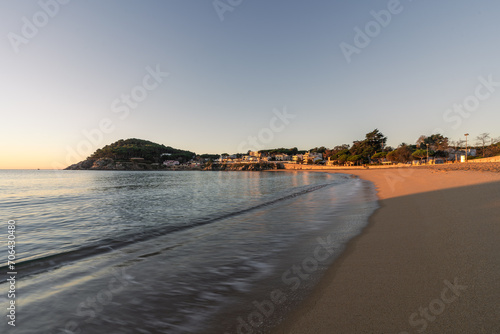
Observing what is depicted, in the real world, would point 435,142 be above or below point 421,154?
above

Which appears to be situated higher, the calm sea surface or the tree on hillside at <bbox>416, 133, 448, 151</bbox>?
the tree on hillside at <bbox>416, 133, 448, 151</bbox>

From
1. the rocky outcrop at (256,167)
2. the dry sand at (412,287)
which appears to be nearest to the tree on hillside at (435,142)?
the rocky outcrop at (256,167)

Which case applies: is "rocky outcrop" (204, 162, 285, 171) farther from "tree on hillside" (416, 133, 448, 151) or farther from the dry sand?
the dry sand

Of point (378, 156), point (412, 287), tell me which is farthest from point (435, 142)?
point (412, 287)

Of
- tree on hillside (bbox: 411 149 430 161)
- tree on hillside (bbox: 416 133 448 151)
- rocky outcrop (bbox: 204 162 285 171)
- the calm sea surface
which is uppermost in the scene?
tree on hillside (bbox: 416 133 448 151)

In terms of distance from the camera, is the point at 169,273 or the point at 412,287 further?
the point at 169,273

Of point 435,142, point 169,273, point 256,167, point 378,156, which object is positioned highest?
point 435,142

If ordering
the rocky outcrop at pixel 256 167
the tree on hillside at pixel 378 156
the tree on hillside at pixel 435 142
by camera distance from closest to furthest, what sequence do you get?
the tree on hillside at pixel 435 142, the tree on hillside at pixel 378 156, the rocky outcrop at pixel 256 167

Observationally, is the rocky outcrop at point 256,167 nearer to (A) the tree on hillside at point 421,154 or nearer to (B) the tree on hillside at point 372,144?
(B) the tree on hillside at point 372,144

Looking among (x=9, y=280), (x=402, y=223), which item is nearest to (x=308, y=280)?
(x=402, y=223)

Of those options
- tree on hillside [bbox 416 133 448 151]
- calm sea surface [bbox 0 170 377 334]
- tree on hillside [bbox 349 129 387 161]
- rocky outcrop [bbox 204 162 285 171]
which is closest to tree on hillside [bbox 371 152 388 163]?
tree on hillside [bbox 349 129 387 161]

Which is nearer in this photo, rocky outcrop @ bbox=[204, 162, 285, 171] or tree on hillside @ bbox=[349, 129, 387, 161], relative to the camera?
tree on hillside @ bbox=[349, 129, 387, 161]

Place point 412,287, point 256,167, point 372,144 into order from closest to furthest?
point 412,287
point 372,144
point 256,167

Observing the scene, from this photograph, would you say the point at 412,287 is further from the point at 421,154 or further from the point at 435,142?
the point at 435,142
